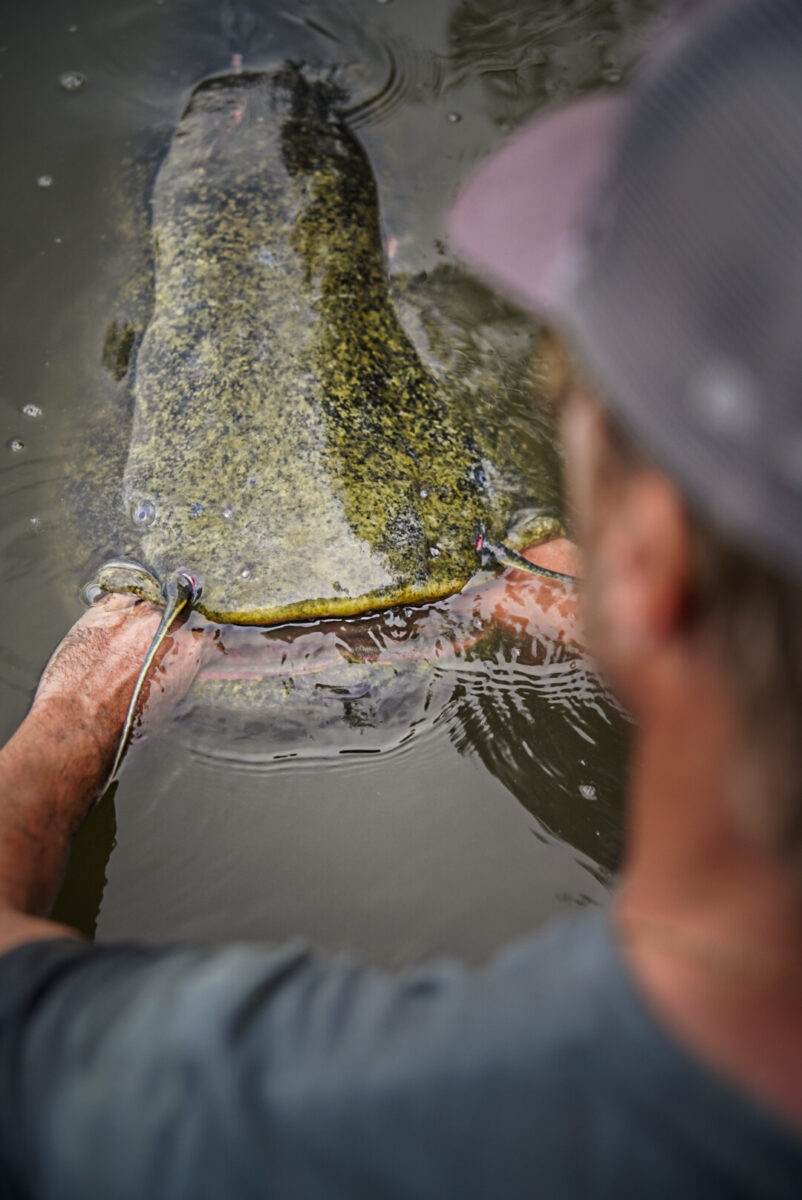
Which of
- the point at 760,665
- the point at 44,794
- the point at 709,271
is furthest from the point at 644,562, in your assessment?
the point at 44,794

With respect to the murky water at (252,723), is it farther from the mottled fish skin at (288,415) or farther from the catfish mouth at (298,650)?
the mottled fish skin at (288,415)

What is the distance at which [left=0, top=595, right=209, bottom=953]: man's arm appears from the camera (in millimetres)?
2037

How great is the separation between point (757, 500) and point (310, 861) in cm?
200

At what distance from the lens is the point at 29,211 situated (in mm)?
3797

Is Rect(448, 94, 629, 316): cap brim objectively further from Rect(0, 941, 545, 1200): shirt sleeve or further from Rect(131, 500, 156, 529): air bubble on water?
Rect(131, 500, 156, 529): air bubble on water

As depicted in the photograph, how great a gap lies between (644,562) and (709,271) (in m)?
0.26

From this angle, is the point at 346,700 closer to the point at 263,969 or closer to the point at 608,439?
the point at 263,969

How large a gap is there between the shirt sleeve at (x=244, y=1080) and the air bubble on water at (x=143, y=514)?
6.07 ft

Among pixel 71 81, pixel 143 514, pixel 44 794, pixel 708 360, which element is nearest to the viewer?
pixel 708 360

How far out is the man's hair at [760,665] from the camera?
76cm

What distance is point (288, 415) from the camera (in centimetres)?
294

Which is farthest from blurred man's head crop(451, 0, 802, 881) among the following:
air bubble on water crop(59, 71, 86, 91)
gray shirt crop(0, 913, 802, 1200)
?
air bubble on water crop(59, 71, 86, 91)

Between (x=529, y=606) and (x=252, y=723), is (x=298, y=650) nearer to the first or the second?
(x=252, y=723)

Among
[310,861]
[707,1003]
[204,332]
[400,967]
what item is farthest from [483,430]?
[707,1003]
